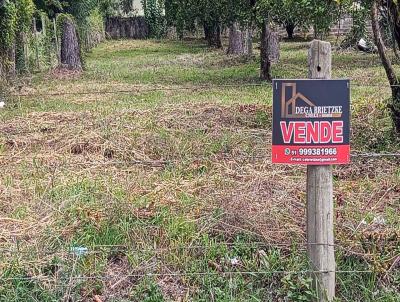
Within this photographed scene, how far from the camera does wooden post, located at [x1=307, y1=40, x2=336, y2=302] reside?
269 centimetres

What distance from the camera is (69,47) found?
16312 millimetres

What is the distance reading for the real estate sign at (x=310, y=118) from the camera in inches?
103

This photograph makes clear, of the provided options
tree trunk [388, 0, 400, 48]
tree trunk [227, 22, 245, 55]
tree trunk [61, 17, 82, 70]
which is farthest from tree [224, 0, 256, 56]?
tree trunk [388, 0, 400, 48]

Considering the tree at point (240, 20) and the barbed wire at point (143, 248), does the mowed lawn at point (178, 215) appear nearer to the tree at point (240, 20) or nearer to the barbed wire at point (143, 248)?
the barbed wire at point (143, 248)

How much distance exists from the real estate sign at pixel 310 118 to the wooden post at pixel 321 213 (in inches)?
3.8

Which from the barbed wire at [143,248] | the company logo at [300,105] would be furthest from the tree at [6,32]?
the company logo at [300,105]

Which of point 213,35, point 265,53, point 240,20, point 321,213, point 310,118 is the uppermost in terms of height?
point 240,20

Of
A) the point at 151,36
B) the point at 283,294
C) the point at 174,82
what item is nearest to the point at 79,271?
the point at 283,294

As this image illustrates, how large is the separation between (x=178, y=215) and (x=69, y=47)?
13.6m

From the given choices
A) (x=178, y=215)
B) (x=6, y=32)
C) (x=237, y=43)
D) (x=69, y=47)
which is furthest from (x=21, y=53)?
(x=178, y=215)

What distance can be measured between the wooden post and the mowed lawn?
10 centimetres

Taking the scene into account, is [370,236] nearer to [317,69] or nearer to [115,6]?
[317,69]

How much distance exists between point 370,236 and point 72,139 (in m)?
3.54

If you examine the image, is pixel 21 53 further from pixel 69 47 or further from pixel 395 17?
pixel 395 17
